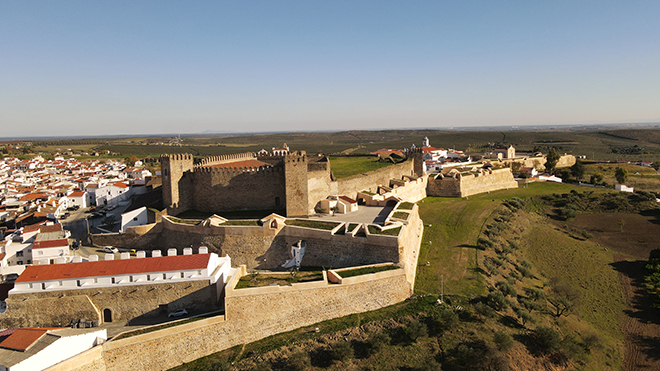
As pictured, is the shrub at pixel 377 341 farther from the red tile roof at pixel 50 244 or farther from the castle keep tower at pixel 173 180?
the red tile roof at pixel 50 244

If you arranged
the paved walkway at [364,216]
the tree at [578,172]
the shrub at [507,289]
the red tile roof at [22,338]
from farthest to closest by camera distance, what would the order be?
the tree at [578,172] → the paved walkway at [364,216] → the shrub at [507,289] → the red tile roof at [22,338]

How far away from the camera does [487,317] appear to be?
13.7 meters

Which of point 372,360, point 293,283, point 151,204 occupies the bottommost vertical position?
point 372,360

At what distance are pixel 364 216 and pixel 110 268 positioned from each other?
11.0 metres

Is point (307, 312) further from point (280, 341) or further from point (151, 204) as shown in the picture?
point (151, 204)

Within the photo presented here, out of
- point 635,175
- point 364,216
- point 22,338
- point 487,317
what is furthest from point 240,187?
point 635,175

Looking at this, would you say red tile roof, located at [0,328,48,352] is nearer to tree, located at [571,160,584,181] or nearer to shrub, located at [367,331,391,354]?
shrub, located at [367,331,391,354]

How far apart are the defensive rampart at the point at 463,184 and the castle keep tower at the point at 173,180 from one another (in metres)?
16.9

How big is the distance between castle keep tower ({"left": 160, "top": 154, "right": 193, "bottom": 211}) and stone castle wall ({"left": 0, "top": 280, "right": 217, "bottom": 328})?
6524 mm

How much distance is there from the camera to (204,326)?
12.9m

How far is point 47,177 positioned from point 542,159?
179 feet

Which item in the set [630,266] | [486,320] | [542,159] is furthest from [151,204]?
[542,159]

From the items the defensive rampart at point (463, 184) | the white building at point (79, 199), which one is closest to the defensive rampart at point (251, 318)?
the defensive rampart at point (463, 184)

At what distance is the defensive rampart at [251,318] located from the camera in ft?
39.6
